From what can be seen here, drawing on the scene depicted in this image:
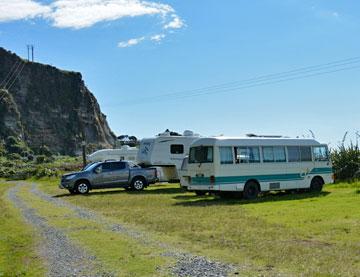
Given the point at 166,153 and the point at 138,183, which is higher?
the point at 166,153

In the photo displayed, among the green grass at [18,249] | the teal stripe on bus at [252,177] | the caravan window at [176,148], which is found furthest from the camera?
the caravan window at [176,148]

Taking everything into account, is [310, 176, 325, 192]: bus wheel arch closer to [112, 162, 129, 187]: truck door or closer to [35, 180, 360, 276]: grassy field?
[35, 180, 360, 276]: grassy field

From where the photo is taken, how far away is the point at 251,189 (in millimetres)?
22688

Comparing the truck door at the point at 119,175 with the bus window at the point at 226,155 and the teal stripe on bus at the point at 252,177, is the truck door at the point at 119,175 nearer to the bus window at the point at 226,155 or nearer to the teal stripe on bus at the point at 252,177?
the teal stripe on bus at the point at 252,177

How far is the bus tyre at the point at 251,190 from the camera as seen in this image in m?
22.5

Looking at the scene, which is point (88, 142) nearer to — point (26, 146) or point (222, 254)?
point (26, 146)

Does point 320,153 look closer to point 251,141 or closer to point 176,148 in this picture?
point 251,141

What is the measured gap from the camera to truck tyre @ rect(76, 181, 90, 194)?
28672mm

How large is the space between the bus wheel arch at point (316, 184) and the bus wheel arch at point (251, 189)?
10.5ft

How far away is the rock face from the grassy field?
10117 centimetres

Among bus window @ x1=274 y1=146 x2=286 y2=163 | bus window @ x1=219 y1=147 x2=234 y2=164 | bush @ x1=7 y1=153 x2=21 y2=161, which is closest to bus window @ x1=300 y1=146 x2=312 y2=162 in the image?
bus window @ x1=274 y1=146 x2=286 y2=163

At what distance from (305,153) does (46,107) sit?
109 metres

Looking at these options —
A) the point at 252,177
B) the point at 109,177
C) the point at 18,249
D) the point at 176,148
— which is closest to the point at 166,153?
the point at 176,148

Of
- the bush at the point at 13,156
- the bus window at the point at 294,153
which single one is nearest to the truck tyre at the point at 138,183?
the bus window at the point at 294,153
